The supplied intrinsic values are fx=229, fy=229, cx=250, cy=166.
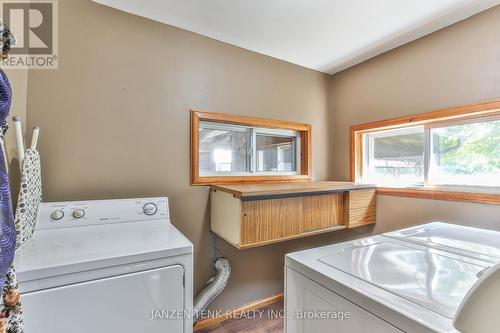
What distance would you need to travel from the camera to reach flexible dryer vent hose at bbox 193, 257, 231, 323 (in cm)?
172

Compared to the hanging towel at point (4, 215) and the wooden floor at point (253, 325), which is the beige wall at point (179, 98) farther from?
the hanging towel at point (4, 215)

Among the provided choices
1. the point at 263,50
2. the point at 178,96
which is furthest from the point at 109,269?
the point at 263,50

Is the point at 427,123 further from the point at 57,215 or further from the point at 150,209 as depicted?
the point at 57,215

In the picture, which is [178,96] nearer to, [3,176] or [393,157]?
[3,176]

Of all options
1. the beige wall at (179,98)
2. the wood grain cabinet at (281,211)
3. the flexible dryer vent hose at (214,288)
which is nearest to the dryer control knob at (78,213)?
the beige wall at (179,98)

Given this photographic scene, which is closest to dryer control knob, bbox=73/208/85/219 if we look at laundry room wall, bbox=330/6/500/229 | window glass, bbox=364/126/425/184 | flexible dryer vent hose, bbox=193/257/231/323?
flexible dryer vent hose, bbox=193/257/231/323

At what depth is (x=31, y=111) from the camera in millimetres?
1367

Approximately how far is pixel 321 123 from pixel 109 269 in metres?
2.34

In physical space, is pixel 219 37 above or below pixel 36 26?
above

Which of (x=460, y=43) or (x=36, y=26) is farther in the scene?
(x=460, y=43)

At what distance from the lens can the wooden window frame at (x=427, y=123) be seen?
156 cm

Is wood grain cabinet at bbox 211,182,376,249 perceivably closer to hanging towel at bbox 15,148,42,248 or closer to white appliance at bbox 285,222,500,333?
white appliance at bbox 285,222,500,333

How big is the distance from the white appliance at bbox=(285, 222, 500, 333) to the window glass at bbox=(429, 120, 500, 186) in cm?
70

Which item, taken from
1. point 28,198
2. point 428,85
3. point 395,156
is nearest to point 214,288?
point 28,198
